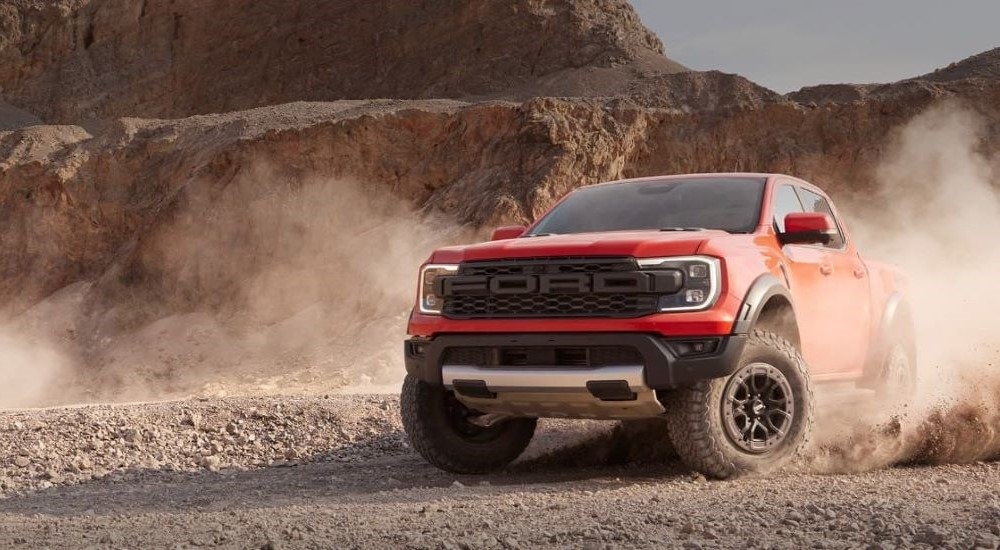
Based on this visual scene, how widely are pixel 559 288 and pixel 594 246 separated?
299 mm

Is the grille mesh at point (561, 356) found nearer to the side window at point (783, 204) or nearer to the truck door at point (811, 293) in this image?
the truck door at point (811, 293)

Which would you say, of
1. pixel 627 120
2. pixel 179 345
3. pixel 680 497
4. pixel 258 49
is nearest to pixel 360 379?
pixel 179 345

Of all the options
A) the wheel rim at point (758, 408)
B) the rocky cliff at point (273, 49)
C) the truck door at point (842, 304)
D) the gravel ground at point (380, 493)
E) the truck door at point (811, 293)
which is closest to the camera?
the gravel ground at point (380, 493)

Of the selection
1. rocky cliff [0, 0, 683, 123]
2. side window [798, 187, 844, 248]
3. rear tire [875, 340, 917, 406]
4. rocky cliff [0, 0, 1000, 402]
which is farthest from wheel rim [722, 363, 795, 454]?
rocky cliff [0, 0, 683, 123]

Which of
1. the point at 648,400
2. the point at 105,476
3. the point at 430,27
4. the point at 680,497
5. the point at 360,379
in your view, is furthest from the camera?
the point at 430,27

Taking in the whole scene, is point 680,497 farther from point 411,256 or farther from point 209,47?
point 209,47

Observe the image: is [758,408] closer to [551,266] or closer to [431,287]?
[551,266]

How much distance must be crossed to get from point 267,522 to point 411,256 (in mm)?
19713

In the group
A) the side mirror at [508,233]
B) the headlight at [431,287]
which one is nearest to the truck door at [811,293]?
the side mirror at [508,233]

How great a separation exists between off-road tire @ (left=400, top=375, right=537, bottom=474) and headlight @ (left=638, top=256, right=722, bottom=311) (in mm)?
1747

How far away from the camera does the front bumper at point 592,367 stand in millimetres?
6078

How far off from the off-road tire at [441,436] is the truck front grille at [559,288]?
30.7 inches

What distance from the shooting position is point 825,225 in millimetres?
6980

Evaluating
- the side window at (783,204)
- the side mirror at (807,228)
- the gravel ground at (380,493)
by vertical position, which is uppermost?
the side window at (783,204)
